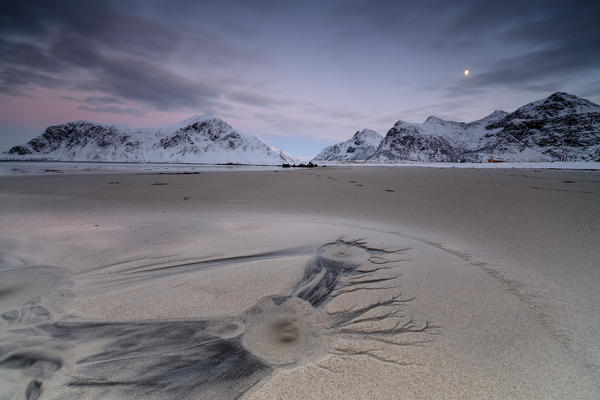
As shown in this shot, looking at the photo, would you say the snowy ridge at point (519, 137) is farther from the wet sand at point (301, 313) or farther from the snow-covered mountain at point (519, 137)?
the wet sand at point (301, 313)

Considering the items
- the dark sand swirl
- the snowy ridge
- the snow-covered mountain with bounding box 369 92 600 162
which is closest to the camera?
the dark sand swirl

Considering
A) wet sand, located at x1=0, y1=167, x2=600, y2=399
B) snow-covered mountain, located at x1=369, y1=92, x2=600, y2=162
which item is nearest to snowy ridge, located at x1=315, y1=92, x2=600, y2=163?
snow-covered mountain, located at x1=369, y1=92, x2=600, y2=162

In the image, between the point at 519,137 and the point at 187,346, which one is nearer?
the point at 187,346

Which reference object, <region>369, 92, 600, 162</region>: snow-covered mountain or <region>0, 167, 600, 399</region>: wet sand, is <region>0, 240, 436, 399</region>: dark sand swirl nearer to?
<region>0, 167, 600, 399</region>: wet sand

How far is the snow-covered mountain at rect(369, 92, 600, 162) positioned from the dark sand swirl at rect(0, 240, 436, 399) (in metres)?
143

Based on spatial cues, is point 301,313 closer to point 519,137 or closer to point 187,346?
point 187,346

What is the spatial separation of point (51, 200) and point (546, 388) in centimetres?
848

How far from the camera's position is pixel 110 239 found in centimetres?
322

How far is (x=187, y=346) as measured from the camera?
4.52 ft

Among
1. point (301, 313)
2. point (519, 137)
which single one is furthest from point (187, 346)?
point (519, 137)

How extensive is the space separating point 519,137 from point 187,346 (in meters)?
195

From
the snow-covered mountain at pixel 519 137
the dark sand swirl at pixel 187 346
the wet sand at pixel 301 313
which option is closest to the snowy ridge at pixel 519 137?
the snow-covered mountain at pixel 519 137

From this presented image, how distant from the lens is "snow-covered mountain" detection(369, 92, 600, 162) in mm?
121375

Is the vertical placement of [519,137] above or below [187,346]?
above
